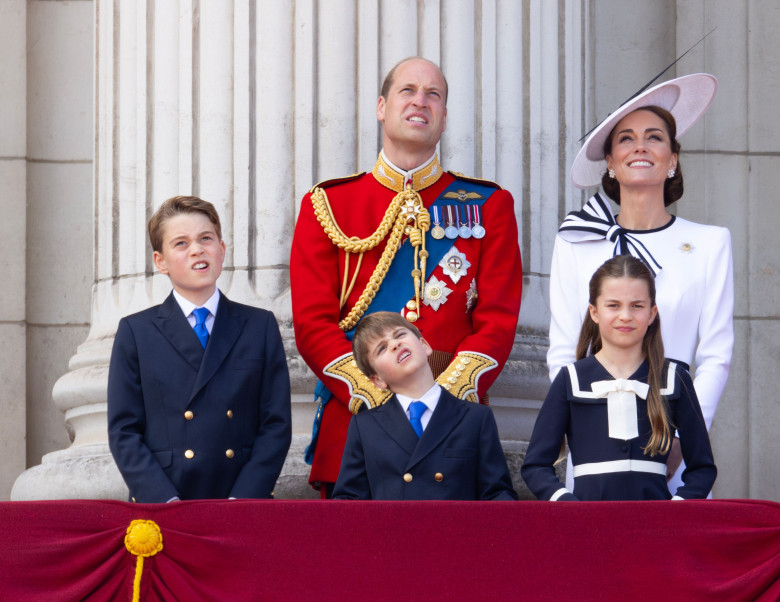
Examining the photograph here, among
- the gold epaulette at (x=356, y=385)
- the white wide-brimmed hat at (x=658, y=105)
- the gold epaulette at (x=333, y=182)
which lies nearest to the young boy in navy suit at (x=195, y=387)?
the gold epaulette at (x=356, y=385)

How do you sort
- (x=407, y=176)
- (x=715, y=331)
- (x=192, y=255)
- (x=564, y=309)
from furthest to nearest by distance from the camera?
(x=407, y=176)
(x=564, y=309)
(x=715, y=331)
(x=192, y=255)

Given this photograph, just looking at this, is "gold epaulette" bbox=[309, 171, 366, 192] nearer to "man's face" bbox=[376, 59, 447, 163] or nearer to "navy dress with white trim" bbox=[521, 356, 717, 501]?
"man's face" bbox=[376, 59, 447, 163]

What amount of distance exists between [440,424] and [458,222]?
903mm

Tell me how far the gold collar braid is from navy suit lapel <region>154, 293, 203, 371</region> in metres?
0.56

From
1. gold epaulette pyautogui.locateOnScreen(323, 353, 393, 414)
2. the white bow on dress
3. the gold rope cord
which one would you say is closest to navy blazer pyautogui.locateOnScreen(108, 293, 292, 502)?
gold epaulette pyautogui.locateOnScreen(323, 353, 393, 414)

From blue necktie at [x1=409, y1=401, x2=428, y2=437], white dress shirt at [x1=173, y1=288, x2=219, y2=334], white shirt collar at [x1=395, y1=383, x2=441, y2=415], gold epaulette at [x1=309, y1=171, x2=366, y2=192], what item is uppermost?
gold epaulette at [x1=309, y1=171, x2=366, y2=192]

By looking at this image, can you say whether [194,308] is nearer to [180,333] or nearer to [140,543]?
[180,333]

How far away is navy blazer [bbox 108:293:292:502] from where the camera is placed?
3.99 metres

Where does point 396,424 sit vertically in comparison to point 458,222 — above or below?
below

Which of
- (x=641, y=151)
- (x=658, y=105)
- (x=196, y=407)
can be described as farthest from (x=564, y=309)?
(x=196, y=407)

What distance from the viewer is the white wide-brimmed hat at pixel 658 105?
4535mm

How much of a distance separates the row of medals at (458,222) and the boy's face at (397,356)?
64 centimetres

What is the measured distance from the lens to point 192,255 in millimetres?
4141

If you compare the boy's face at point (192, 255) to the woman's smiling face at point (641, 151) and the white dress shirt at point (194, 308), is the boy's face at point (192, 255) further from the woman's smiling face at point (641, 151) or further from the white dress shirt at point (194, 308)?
the woman's smiling face at point (641, 151)
